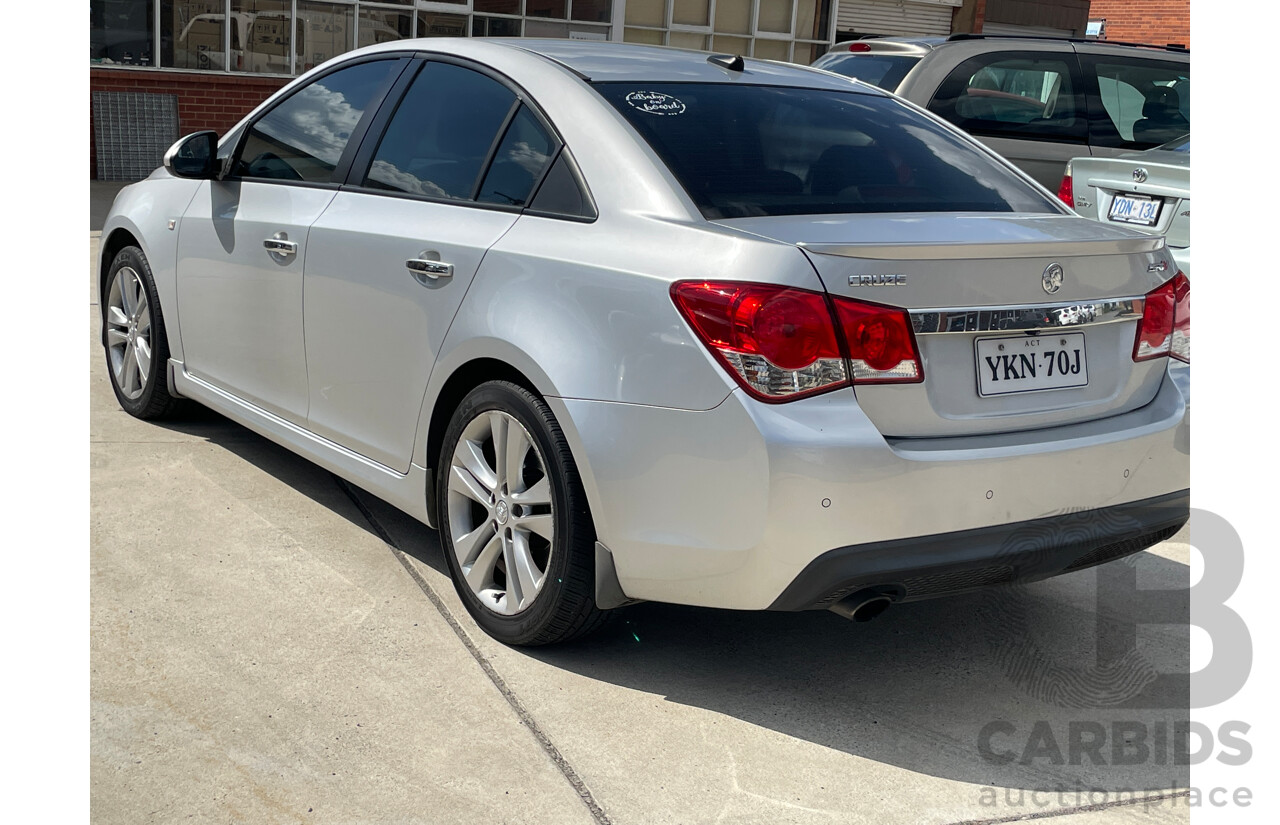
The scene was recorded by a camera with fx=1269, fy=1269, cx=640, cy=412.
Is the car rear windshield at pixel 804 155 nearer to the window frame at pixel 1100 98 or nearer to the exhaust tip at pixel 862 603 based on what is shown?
the exhaust tip at pixel 862 603

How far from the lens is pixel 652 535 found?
3.00 metres

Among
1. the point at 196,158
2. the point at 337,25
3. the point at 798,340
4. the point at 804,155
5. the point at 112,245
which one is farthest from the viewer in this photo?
the point at 337,25

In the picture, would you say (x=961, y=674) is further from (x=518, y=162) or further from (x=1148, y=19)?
(x=1148, y=19)

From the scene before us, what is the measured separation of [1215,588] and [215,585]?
320 cm

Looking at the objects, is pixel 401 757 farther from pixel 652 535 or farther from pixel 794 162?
pixel 794 162

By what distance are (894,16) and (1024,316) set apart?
1922 cm

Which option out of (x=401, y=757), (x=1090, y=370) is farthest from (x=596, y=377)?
(x=1090, y=370)

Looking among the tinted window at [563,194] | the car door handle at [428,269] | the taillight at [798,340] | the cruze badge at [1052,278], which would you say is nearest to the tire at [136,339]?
the car door handle at [428,269]

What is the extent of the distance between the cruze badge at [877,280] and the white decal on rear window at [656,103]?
36.0 inches

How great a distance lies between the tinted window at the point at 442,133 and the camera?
145 inches

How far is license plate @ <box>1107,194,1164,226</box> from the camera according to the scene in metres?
6.20

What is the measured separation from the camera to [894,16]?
68.3 ft

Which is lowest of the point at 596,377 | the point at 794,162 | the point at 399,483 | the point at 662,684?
the point at 662,684

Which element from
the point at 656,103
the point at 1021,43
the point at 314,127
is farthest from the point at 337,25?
the point at 656,103
